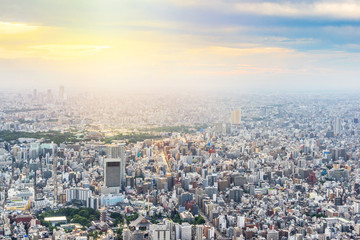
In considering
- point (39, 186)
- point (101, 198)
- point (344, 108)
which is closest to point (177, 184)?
point (101, 198)

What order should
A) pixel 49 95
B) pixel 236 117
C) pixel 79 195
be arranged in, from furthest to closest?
pixel 49 95, pixel 236 117, pixel 79 195

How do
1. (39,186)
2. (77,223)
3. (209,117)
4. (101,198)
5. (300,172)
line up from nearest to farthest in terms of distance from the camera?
(77,223), (101,198), (39,186), (300,172), (209,117)

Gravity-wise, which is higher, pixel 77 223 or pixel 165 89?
pixel 165 89

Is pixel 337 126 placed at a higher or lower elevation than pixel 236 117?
lower

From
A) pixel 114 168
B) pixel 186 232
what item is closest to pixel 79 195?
pixel 114 168

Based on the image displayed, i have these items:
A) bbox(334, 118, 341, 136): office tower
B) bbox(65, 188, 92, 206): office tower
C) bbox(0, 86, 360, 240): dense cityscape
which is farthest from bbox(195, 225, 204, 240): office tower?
bbox(334, 118, 341, 136): office tower

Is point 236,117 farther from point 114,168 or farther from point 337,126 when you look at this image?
point 114,168

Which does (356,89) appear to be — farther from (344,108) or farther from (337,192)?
(337,192)
